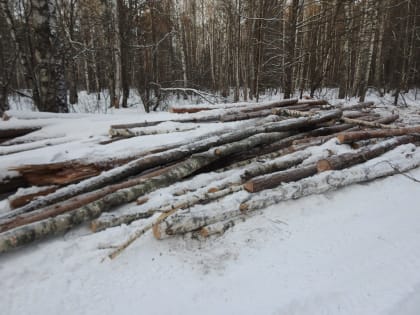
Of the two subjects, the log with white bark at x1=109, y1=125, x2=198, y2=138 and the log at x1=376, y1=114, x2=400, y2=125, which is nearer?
the log with white bark at x1=109, y1=125, x2=198, y2=138

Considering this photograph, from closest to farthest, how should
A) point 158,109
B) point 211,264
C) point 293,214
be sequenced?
1. point 211,264
2. point 293,214
3. point 158,109

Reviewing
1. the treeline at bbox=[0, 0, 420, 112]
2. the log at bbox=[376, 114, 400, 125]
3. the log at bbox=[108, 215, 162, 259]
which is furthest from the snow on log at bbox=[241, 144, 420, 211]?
the treeline at bbox=[0, 0, 420, 112]

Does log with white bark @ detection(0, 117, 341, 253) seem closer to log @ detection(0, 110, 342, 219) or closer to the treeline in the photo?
log @ detection(0, 110, 342, 219)

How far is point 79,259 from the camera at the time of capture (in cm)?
212

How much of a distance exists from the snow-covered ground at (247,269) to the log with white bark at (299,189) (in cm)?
11

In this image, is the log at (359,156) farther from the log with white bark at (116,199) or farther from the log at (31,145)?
the log at (31,145)

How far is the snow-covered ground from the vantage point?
175cm

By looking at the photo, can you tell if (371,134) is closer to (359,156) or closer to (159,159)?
(359,156)

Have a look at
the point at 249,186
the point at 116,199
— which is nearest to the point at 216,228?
the point at 249,186

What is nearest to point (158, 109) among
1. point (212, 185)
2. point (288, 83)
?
point (288, 83)

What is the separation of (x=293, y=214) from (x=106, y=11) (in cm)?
1228

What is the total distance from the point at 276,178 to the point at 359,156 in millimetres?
1503

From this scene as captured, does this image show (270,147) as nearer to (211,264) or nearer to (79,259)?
(211,264)

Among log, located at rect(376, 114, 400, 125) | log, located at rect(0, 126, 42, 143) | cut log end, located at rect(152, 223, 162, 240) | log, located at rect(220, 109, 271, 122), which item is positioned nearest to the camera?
cut log end, located at rect(152, 223, 162, 240)
